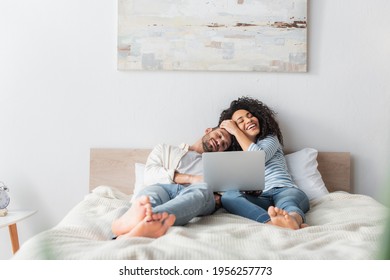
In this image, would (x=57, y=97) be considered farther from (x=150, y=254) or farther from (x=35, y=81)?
(x=150, y=254)

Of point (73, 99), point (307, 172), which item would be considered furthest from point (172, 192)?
point (73, 99)

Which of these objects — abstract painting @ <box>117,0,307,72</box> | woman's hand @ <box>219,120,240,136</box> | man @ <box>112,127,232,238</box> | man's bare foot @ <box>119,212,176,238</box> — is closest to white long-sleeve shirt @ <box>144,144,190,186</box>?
man @ <box>112,127,232,238</box>

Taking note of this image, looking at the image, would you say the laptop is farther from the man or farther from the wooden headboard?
the wooden headboard

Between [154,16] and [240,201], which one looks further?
[154,16]

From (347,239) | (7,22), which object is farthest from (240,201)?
(7,22)

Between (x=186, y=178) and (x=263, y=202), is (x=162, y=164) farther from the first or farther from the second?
(x=263, y=202)

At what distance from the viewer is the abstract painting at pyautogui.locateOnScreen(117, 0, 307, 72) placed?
8.21ft

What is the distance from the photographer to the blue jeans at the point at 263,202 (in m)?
1.72

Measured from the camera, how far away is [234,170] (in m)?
1.86

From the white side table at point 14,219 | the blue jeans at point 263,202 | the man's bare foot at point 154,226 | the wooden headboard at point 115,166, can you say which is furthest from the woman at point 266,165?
the white side table at point 14,219

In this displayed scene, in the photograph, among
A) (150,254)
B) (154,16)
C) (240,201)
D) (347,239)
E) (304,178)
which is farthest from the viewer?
(154,16)

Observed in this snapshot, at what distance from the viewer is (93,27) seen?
8.30 feet

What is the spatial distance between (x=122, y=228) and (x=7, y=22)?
5.26ft

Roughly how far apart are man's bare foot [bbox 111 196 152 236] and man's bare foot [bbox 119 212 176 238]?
0.05 feet
